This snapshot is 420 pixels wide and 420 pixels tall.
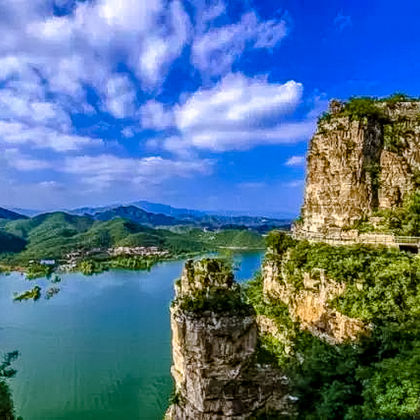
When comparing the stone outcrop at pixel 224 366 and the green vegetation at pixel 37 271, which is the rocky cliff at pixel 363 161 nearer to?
the stone outcrop at pixel 224 366

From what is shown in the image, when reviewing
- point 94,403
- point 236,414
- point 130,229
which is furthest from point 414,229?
point 130,229

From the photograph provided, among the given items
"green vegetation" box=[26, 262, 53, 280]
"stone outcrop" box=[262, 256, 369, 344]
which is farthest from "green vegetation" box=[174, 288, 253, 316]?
"green vegetation" box=[26, 262, 53, 280]

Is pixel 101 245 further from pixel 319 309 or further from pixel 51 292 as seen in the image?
pixel 319 309

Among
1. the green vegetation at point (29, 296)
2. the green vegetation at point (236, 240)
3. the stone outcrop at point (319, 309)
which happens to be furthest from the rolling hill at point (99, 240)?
the stone outcrop at point (319, 309)

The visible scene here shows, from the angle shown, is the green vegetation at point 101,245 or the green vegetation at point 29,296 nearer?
the green vegetation at point 29,296

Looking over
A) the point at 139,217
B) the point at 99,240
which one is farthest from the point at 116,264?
the point at 139,217

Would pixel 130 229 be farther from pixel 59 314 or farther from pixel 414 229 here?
pixel 414 229
